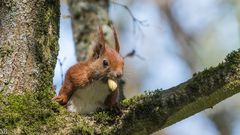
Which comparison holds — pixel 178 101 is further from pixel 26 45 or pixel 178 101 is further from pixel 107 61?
pixel 107 61

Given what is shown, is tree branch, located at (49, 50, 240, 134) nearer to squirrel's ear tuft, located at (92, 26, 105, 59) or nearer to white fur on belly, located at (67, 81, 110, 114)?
white fur on belly, located at (67, 81, 110, 114)

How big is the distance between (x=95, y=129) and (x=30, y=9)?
96 centimetres

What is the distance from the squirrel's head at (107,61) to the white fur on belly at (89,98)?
12cm

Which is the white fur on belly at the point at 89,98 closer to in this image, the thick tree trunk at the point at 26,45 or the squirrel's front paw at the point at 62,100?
the squirrel's front paw at the point at 62,100

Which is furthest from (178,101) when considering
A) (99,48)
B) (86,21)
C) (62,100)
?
(86,21)

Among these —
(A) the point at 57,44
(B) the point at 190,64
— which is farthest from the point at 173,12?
(A) the point at 57,44

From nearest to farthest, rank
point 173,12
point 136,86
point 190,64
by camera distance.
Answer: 1. point 190,64
2. point 173,12
3. point 136,86

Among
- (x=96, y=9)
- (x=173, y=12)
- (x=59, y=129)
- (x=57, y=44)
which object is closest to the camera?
(x=59, y=129)

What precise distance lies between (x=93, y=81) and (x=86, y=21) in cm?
169

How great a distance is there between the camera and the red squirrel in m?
4.02

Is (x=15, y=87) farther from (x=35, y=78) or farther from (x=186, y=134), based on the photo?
(x=186, y=134)

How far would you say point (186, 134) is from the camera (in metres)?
13.2

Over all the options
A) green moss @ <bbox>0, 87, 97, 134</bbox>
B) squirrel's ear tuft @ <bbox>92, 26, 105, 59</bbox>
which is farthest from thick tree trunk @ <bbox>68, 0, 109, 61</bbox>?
green moss @ <bbox>0, 87, 97, 134</bbox>

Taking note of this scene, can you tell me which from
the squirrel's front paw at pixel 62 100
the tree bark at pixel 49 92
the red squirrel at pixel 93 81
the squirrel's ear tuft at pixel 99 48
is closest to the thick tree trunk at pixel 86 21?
the squirrel's ear tuft at pixel 99 48
